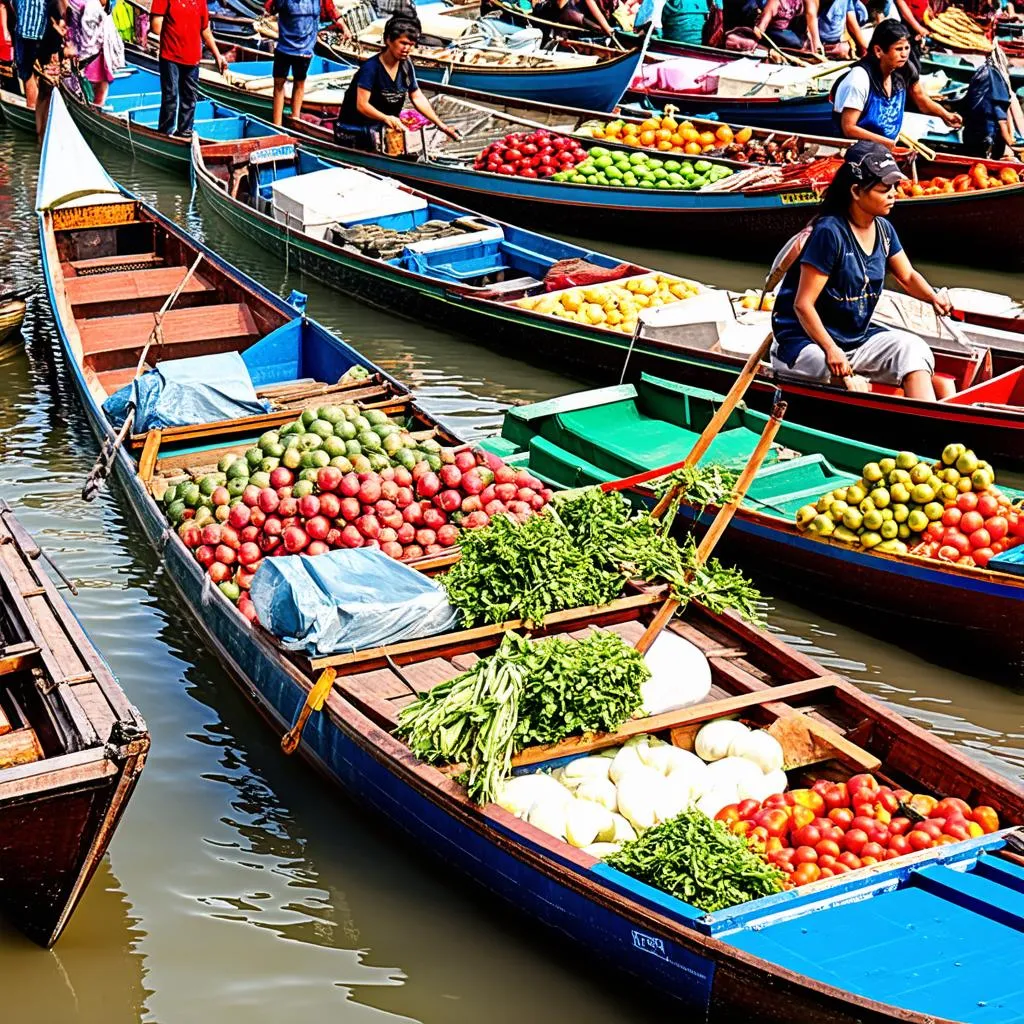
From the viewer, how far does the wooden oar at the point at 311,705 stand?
5.72 meters

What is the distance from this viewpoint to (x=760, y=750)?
5414 mm

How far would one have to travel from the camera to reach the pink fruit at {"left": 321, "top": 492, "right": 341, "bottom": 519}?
22.2 ft

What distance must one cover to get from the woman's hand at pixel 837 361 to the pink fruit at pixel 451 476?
7.93ft

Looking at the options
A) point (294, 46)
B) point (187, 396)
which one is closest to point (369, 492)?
point (187, 396)

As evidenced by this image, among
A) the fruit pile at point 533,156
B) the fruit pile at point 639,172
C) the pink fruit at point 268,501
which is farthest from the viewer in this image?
the fruit pile at point 533,156

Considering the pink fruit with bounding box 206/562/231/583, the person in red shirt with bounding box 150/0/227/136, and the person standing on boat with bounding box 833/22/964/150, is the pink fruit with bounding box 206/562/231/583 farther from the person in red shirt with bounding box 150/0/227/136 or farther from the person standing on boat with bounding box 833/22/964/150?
the person in red shirt with bounding box 150/0/227/136

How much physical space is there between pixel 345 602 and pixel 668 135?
995cm

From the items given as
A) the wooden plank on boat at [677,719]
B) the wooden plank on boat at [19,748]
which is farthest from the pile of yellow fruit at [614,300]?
the wooden plank on boat at [19,748]

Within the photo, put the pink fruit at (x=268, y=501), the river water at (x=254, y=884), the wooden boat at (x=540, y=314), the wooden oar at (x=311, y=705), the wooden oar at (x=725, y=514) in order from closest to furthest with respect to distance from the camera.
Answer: the river water at (x=254, y=884)
the wooden oar at (x=311, y=705)
the wooden oar at (x=725, y=514)
the pink fruit at (x=268, y=501)
the wooden boat at (x=540, y=314)

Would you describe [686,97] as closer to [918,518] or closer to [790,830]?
[918,518]

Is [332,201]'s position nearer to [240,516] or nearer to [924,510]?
[240,516]

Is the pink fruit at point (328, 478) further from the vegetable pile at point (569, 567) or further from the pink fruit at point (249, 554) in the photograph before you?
the vegetable pile at point (569, 567)

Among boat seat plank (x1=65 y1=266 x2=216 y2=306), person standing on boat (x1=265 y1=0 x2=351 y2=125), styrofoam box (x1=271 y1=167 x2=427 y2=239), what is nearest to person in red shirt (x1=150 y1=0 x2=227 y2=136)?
person standing on boat (x1=265 y1=0 x2=351 y2=125)

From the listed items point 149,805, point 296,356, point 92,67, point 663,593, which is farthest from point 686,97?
point 149,805
